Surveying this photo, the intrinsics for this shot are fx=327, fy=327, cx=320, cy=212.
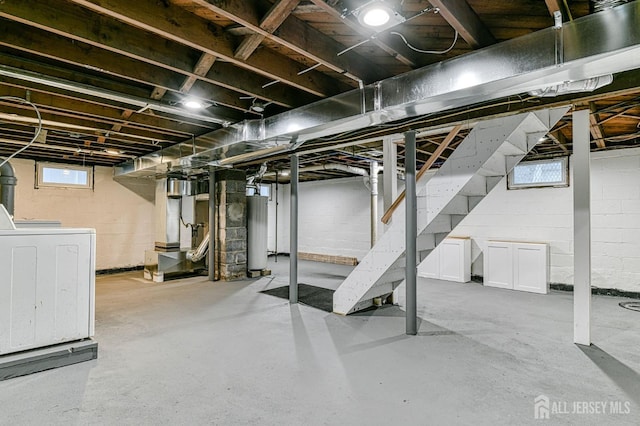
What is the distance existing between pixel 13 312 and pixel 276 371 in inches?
76.0

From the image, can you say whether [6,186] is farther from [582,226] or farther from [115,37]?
[582,226]

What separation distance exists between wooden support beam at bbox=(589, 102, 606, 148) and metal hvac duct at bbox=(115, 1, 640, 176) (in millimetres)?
1900

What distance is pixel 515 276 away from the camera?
16.8 feet

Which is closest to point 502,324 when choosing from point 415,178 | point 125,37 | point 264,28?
point 415,178

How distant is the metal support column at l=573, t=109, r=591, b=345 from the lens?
281 cm

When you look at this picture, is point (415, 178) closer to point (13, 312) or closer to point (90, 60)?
point (90, 60)

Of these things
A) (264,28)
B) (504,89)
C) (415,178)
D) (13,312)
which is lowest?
(13,312)

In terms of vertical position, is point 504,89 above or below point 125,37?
below

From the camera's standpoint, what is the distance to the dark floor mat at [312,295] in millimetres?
4246

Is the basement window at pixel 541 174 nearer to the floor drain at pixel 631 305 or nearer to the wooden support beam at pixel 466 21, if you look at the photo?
the floor drain at pixel 631 305

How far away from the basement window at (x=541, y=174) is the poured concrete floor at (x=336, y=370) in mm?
2175

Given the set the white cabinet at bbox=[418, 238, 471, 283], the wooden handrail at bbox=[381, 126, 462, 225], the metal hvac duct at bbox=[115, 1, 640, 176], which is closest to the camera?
the metal hvac duct at bbox=[115, 1, 640, 176]

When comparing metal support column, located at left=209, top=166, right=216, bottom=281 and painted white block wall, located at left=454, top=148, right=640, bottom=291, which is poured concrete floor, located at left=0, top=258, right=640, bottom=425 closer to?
painted white block wall, located at left=454, top=148, right=640, bottom=291

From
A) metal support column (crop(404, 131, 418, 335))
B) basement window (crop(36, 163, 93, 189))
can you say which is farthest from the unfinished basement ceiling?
basement window (crop(36, 163, 93, 189))
